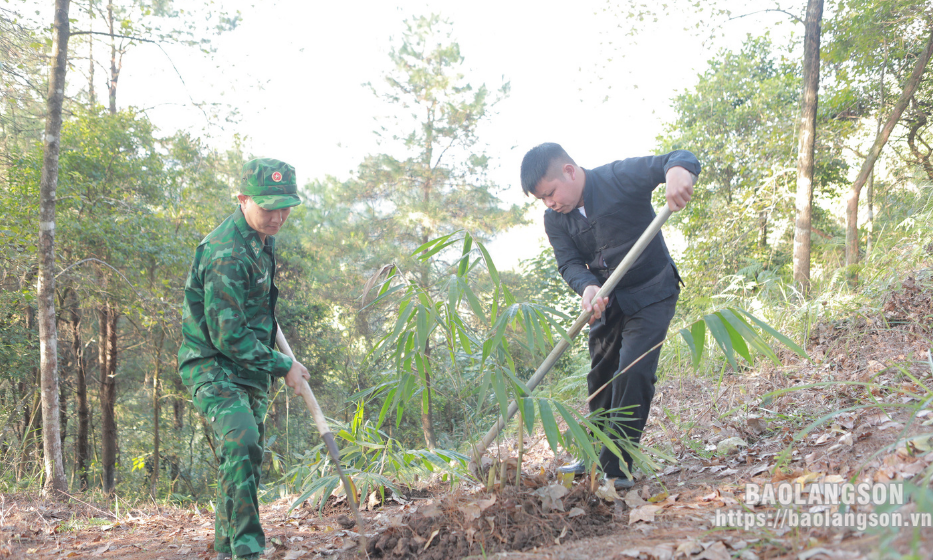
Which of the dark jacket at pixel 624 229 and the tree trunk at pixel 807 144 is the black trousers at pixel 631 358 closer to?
the dark jacket at pixel 624 229

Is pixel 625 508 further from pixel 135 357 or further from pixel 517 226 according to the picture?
pixel 135 357

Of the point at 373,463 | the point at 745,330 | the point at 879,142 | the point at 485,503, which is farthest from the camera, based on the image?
the point at 879,142

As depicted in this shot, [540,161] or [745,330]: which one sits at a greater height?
[540,161]

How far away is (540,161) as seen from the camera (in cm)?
288

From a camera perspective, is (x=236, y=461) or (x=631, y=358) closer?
(x=236, y=461)

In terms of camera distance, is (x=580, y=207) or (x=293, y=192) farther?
(x=580, y=207)

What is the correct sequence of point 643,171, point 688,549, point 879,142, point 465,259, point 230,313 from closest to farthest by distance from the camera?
point 688,549, point 230,313, point 465,259, point 643,171, point 879,142

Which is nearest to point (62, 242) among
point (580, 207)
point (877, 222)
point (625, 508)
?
point (580, 207)

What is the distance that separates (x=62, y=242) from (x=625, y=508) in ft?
35.1

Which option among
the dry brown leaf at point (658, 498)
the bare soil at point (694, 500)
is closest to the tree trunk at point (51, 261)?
the bare soil at point (694, 500)

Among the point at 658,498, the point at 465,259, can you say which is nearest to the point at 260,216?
the point at 465,259

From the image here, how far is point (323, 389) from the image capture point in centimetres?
1568

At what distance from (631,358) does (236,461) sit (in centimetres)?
195

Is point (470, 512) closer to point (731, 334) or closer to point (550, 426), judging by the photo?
point (550, 426)
